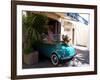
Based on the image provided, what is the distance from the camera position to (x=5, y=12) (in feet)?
5.89

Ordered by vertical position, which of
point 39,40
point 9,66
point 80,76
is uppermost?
point 39,40

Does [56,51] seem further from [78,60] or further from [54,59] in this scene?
[78,60]

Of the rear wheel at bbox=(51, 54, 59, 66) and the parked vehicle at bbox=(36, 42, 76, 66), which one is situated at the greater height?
the parked vehicle at bbox=(36, 42, 76, 66)

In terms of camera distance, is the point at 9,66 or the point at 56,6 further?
the point at 56,6

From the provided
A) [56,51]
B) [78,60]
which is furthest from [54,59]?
[78,60]

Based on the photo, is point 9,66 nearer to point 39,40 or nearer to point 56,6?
point 39,40

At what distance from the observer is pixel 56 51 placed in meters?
1.96

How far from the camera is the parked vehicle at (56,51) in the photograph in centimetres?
192

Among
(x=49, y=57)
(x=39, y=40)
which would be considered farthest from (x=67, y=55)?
(x=39, y=40)

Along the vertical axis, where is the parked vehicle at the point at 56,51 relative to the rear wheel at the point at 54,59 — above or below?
above

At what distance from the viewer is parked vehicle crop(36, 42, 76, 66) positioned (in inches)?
75.7

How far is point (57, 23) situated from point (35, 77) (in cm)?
59

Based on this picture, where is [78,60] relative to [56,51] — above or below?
below

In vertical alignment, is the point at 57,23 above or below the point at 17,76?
above
